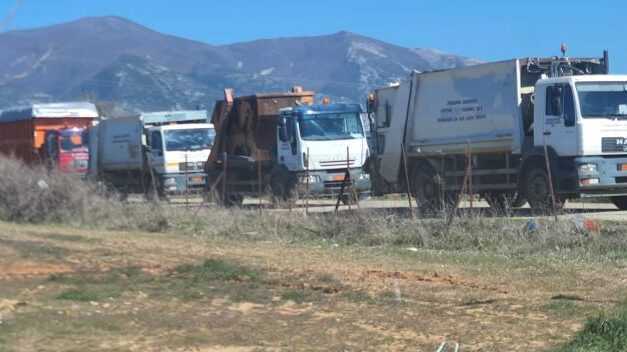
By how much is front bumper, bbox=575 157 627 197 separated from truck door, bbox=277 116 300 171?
866cm

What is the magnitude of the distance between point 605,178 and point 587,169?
1.50ft

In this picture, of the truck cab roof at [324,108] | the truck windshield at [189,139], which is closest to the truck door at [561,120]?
the truck cab roof at [324,108]

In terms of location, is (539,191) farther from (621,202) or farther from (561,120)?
(621,202)

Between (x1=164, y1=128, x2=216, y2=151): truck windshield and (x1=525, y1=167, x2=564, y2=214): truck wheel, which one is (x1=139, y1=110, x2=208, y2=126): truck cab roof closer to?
(x1=164, y1=128, x2=216, y2=151): truck windshield

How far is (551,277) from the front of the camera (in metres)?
13.1

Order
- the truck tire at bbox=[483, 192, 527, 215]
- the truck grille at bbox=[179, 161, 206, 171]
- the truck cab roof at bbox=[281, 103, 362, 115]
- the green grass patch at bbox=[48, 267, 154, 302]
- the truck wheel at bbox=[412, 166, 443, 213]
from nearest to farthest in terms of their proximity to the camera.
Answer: the green grass patch at bbox=[48, 267, 154, 302] < the truck tire at bbox=[483, 192, 527, 215] < the truck wheel at bbox=[412, 166, 443, 213] < the truck cab roof at bbox=[281, 103, 362, 115] < the truck grille at bbox=[179, 161, 206, 171]

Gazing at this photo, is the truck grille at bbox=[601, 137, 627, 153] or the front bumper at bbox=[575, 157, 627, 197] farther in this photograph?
the truck grille at bbox=[601, 137, 627, 153]

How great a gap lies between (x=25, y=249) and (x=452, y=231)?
6755 millimetres

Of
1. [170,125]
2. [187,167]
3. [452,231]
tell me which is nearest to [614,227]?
[452,231]

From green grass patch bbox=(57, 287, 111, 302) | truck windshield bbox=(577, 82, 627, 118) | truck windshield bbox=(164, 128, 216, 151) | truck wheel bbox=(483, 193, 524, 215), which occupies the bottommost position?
green grass patch bbox=(57, 287, 111, 302)

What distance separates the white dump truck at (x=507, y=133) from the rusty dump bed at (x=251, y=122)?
12.1 feet

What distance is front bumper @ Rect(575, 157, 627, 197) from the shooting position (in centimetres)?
2122

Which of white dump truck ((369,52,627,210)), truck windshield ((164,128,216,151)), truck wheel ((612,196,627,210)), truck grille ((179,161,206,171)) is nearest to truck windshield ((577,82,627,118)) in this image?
white dump truck ((369,52,627,210))

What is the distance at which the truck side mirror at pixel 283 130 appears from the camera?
28312mm
